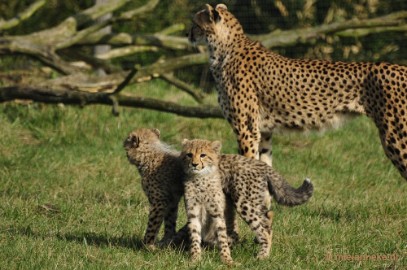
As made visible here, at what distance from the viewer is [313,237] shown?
15.6 ft

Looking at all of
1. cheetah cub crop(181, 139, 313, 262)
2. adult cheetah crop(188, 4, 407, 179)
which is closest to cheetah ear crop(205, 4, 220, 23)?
adult cheetah crop(188, 4, 407, 179)

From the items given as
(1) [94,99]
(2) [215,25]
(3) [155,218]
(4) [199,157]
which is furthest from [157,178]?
(1) [94,99]

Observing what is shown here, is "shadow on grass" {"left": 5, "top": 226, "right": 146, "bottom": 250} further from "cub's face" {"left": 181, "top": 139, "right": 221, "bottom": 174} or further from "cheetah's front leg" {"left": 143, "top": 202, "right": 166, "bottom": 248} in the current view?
"cub's face" {"left": 181, "top": 139, "right": 221, "bottom": 174}

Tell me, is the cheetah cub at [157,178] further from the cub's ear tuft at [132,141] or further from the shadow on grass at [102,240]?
the shadow on grass at [102,240]

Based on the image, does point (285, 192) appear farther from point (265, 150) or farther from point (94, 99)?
point (94, 99)

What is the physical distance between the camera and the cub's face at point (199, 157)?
4.23m

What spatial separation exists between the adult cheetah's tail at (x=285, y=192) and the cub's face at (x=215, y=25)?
65.7 inches

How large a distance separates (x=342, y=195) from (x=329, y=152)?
111 centimetres

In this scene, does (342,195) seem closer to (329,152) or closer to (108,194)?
(329,152)

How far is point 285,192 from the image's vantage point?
4434mm

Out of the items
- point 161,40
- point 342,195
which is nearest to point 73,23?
point 161,40

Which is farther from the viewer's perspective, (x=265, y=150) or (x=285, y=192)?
(x=265, y=150)

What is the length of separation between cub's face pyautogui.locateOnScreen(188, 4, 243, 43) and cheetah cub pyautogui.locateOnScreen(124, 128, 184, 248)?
1.38m

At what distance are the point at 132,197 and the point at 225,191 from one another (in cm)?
150
